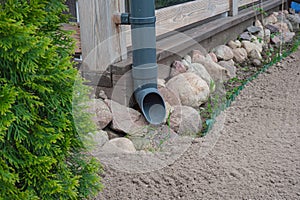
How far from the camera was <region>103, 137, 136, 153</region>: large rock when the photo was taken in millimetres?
2723

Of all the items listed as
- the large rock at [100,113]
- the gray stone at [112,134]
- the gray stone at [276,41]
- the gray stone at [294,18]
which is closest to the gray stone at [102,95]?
the large rock at [100,113]

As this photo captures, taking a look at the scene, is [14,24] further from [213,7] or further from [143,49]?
[213,7]

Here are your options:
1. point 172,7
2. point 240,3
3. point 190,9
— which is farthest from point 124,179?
point 240,3

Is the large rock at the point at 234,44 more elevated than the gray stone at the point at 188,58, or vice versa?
the gray stone at the point at 188,58

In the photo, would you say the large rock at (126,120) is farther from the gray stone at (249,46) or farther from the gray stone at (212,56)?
the gray stone at (249,46)

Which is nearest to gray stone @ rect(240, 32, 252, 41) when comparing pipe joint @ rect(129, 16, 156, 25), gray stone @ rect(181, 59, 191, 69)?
gray stone @ rect(181, 59, 191, 69)

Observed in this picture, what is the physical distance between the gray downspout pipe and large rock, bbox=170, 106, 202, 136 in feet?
0.40

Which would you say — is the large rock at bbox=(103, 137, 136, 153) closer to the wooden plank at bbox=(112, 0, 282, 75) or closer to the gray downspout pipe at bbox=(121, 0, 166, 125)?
the gray downspout pipe at bbox=(121, 0, 166, 125)

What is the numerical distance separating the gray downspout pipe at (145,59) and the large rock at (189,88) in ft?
1.24

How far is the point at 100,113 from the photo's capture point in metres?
2.97

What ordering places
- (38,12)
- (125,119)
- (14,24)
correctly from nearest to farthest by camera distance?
(14,24), (38,12), (125,119)

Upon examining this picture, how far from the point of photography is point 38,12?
5.60 ft

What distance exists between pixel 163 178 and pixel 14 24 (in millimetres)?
1362

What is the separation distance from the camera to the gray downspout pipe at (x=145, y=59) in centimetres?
302
